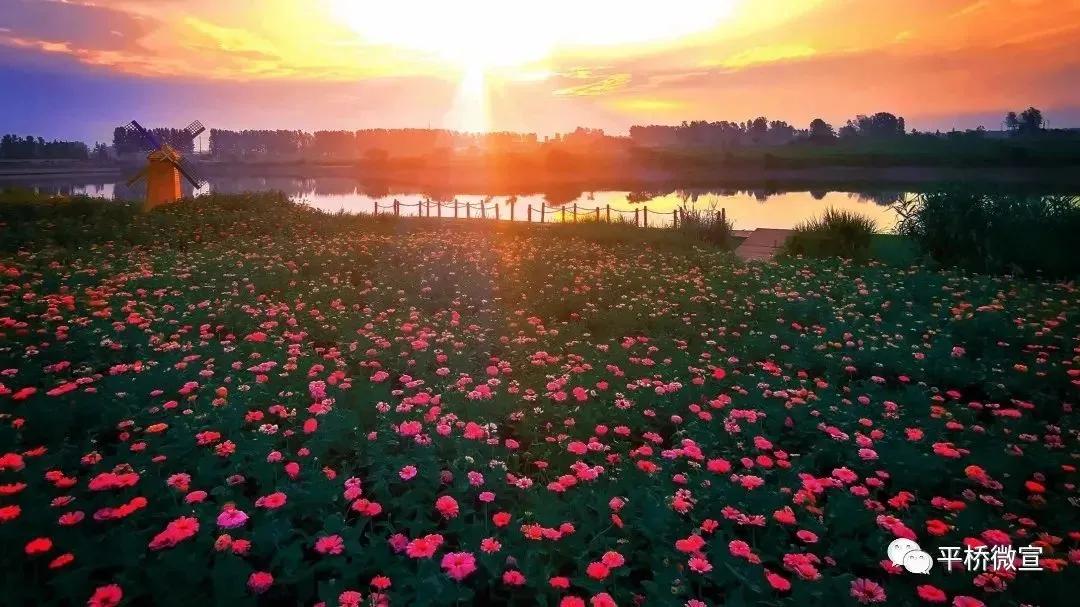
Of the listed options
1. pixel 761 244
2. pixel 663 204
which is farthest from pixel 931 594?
pixel 663 204

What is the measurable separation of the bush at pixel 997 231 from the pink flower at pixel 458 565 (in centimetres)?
1583

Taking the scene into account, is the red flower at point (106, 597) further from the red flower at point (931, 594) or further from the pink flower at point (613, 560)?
the red flower at point (931, 594)

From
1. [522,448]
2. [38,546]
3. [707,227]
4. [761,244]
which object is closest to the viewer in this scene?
[38,546]

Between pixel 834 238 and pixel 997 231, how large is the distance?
3.78 m

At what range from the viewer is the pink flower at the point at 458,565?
2.86 metres

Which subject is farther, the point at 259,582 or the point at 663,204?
the point at 663,204

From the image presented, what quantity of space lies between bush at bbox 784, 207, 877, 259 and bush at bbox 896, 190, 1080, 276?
1.41m

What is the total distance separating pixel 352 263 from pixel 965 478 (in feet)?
37.2

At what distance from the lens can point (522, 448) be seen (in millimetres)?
5113

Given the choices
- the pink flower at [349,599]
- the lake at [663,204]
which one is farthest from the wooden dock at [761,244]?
the pink flower at [349,599]

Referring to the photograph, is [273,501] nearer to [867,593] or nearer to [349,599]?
[349,599]

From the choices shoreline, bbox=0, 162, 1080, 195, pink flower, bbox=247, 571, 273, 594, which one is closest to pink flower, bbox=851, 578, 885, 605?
pink flower, bbox=247, 571, 273, 594

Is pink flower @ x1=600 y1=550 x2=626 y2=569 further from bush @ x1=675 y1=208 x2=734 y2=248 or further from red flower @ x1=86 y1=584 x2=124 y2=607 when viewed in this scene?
bush @ x1=675 y1=208 x2=734 y2=248

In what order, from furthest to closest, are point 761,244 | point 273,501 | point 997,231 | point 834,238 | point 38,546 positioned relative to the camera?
point 761,244, point 834,238, point 997,231, point 273,501, point 38,546
